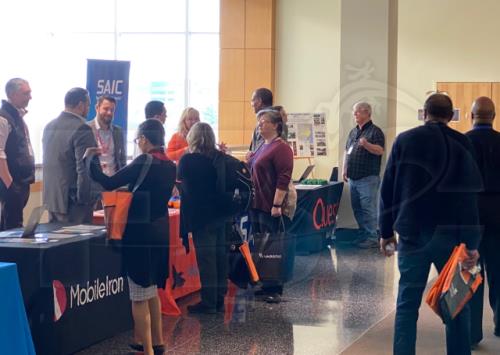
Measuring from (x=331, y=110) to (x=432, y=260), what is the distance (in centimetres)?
720

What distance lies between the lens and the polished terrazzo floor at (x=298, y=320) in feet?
15.7

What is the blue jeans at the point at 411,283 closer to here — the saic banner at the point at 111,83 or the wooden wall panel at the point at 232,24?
the saic banner at the point at 111,83

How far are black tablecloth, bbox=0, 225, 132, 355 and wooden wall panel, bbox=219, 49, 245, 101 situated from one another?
7.28 metres

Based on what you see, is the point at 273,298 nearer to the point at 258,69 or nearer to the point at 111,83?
the point at 111,83

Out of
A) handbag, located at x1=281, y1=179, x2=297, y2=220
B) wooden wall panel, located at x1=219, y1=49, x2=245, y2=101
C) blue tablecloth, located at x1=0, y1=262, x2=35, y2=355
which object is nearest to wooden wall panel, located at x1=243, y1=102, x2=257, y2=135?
wooden wall panel, located at x1=219, y1=49, x2=245, y2=101

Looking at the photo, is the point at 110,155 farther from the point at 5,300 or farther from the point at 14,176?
the point at 5,300

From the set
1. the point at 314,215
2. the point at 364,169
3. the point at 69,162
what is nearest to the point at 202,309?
the point at 69,162

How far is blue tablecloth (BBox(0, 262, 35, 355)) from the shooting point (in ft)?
10.7

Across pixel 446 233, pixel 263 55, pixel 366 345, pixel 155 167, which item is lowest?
pixel 366 345

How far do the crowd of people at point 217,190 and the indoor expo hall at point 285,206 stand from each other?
12 mm

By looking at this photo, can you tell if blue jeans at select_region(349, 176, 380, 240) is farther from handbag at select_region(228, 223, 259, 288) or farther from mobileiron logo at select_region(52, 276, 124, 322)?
mobileiron logo at select_region(52, 276, 124, 322)

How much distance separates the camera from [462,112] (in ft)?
37.6

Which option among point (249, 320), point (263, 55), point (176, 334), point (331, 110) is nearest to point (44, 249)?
point (176, 334)

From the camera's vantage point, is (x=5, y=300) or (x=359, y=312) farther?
(x=359, y=312)
